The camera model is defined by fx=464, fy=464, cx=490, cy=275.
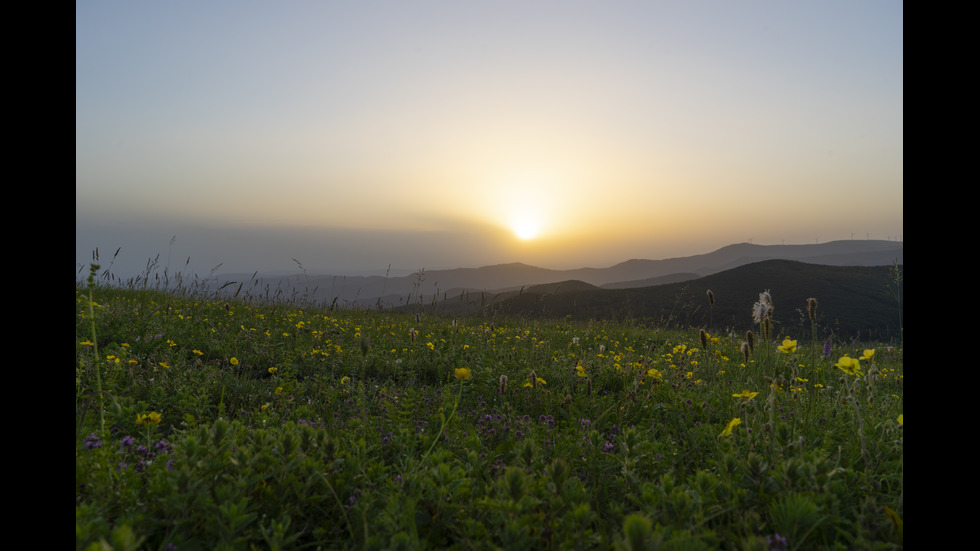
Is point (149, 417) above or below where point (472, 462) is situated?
above

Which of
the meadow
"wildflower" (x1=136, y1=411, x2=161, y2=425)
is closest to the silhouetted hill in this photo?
the meadow

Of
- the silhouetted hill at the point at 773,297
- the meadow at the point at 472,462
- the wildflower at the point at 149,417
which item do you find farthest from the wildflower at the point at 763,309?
the silhouetted hill at the point at 773,297

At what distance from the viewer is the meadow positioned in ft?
5.84

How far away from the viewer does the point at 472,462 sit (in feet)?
8.13

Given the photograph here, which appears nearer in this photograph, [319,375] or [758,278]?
[319,375]

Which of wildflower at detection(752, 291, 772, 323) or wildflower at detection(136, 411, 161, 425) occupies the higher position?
wildflower at detection(752, 291, 772, 323)

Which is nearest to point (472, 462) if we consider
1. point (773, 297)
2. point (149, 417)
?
point (149, 417)

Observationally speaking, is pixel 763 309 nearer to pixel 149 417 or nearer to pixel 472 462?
pixel 472 462

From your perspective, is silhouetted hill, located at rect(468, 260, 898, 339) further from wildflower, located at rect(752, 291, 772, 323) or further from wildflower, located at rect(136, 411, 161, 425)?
wildflower, located at rect(136, 411, 161, 425)

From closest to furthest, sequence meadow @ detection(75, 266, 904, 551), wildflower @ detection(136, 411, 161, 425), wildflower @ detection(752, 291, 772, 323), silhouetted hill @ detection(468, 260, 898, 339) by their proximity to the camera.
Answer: meadow @ detection(75, 266, 904, 551) < wildflower @ detection(136, 411, 161, 425) < wildflower @ detection(752, 291, 772, 323) < silhouetted hill @ detection(468, 260, 898, 339)
